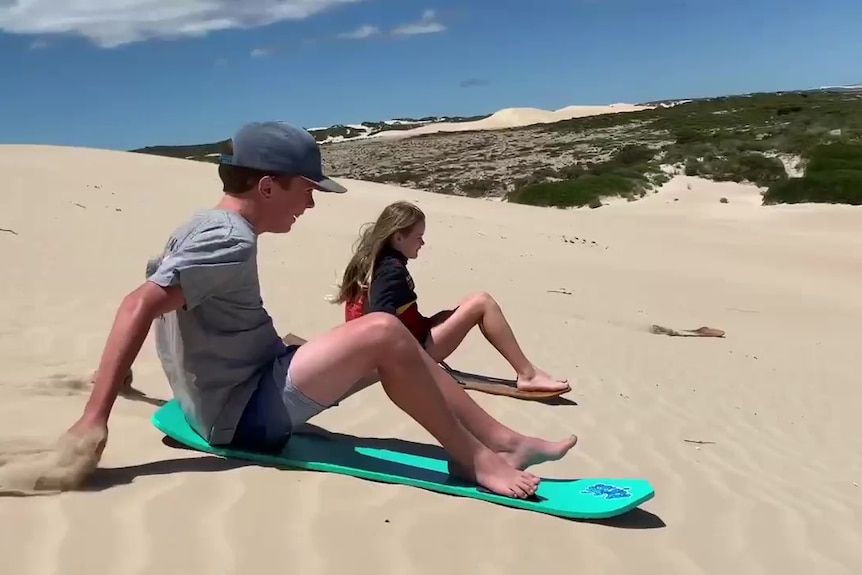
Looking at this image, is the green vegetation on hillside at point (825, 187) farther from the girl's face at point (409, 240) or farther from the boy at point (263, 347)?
the boy at point (263, 347)

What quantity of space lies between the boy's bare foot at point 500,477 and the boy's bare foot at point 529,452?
13 cm

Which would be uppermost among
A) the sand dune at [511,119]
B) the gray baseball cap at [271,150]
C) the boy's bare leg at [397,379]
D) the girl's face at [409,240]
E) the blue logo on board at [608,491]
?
the sand dune at [511,119]

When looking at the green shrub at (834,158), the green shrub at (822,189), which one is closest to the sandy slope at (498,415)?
the green shrub at (822,189)

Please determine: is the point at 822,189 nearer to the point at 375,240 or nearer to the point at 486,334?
the point at 486,334

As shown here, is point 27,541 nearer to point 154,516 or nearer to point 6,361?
point 154,516

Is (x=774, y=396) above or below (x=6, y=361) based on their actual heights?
below

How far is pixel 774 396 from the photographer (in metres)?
6.96

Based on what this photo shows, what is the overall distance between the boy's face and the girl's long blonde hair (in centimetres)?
176

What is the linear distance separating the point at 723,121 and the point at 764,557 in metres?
46.4

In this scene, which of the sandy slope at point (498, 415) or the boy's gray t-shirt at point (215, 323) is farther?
the boy's gray t-shirt at point (215, 323)

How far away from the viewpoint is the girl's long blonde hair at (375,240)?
5.22m

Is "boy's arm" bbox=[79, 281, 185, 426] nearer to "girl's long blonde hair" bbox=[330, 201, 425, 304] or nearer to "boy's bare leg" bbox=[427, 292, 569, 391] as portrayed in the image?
"girl's long blonde hair" bbox=[330, 201, 425, 304]

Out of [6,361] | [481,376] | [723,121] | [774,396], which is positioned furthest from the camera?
[723,121]

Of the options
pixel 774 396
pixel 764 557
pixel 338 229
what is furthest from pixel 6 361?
pixel 338 229
